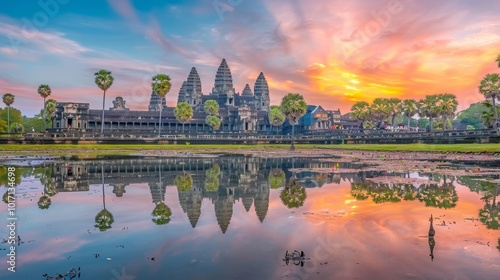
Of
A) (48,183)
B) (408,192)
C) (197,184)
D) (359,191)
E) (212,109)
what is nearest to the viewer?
(408,192)

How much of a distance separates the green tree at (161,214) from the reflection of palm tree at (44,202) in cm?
482

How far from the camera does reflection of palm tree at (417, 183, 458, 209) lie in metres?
18.2

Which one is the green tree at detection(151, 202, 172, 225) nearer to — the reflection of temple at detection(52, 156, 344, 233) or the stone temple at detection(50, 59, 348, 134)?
the reflection of temple at detection(52, 156, 344, 233)

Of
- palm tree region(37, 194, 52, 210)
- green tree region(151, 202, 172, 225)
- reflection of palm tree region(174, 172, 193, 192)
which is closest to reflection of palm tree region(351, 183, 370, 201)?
green tree region(151, 202, 172, 225)

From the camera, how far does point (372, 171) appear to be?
105ft

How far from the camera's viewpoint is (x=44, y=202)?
18.9m

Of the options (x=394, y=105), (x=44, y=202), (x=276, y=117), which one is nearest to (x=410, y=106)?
(x=394, y=105)

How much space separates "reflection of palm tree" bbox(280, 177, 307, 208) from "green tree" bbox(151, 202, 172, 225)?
5.31 m

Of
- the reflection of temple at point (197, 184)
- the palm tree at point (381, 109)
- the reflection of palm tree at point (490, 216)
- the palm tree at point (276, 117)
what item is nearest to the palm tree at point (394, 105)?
the palm tree at point (381, 109)

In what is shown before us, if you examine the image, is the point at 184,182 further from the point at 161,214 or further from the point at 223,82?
the point at 223,82

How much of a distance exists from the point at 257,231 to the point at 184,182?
44.3ft

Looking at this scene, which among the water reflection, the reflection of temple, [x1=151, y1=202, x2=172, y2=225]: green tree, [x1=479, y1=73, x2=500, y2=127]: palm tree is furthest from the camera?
[x1=479, y1=73, x2=500, y2=127]: palm tree

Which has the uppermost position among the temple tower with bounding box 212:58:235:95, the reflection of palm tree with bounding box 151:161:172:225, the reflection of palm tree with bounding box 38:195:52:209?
the temple tower with bounding box 212:58:235:95

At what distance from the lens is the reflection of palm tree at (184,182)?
2358cm
